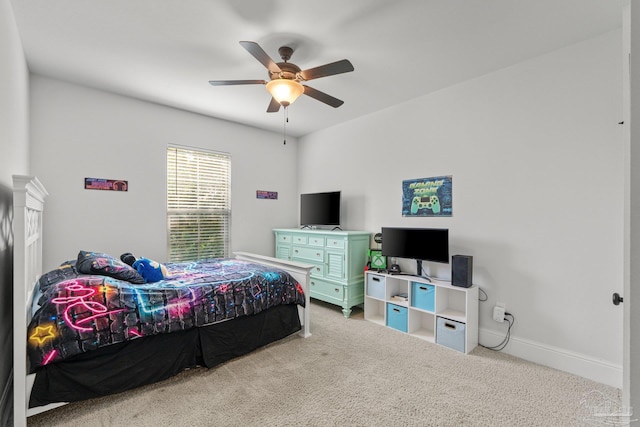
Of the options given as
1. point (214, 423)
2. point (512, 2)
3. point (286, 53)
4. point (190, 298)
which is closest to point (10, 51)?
point (286, 53)

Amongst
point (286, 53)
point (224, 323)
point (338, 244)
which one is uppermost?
point (286, 53)

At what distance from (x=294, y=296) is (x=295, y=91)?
190 cm

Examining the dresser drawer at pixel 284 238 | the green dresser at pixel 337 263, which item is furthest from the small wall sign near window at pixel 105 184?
the green dresser at pixel 337 263

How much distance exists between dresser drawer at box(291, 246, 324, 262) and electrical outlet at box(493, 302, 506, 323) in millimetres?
2061

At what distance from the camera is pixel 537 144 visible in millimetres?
2584

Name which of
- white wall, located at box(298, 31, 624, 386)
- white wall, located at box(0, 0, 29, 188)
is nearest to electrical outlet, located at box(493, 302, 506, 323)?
white wall, located at box(298, 31, 624, 386)

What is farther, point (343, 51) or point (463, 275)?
point (463, 275)

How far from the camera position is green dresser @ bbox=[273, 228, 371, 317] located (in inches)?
145

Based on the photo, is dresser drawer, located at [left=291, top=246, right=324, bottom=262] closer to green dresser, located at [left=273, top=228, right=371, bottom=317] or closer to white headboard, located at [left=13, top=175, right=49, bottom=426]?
green dresser, located at [left=273, top=228, right=371, bottom=317]

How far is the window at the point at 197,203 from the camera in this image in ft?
12.6

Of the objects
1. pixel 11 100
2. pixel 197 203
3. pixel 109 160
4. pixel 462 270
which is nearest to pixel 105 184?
pixel 109 160

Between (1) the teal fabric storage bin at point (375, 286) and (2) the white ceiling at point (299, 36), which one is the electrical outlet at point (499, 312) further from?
(2) the white ceiling at point (299, 36)

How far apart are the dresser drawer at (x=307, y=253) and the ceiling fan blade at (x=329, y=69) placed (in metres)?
2.36

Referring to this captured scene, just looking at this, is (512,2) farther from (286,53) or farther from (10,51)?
(10,51)
